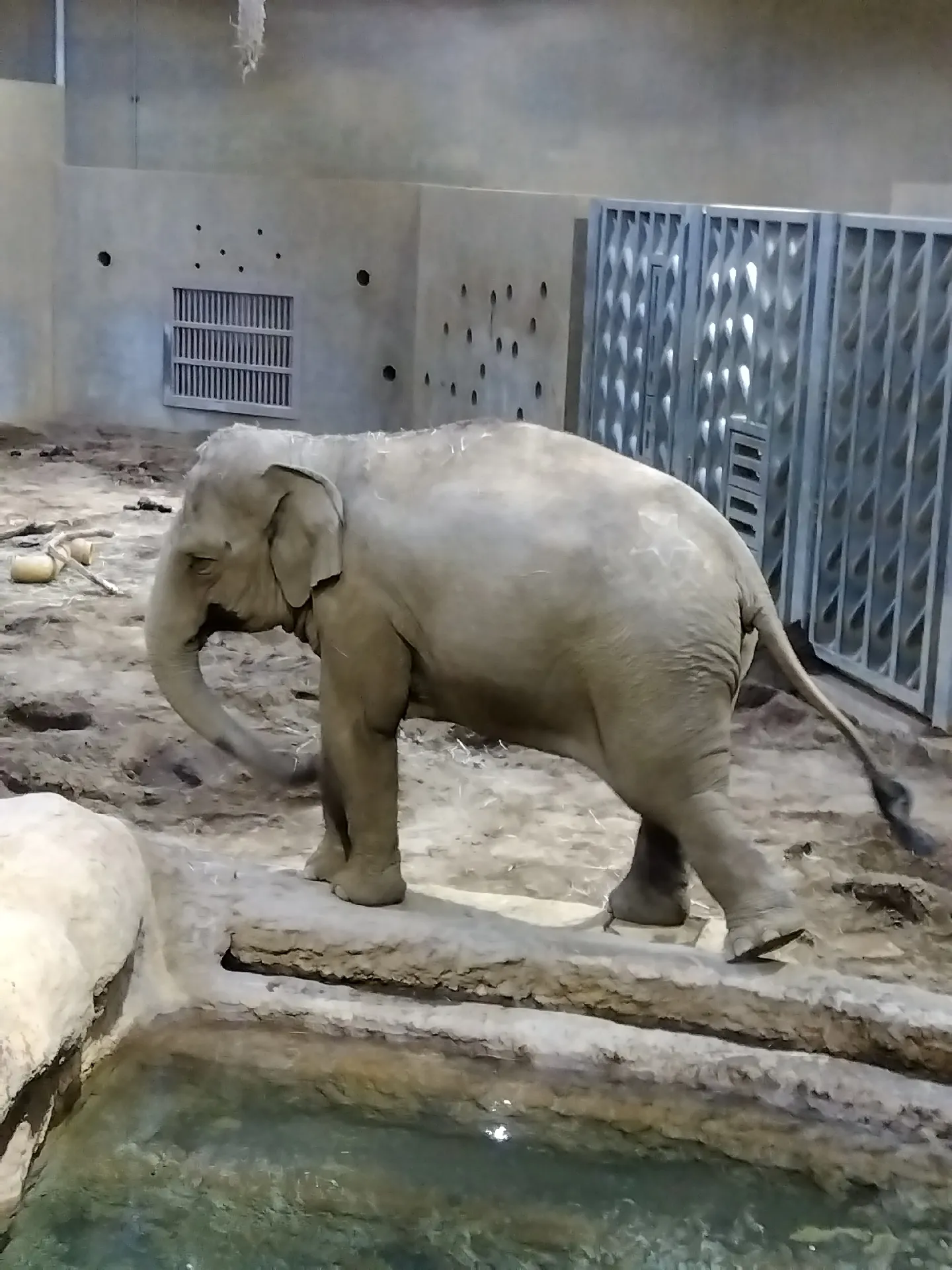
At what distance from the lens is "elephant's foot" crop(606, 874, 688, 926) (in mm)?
3949

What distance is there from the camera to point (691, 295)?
6918 mm

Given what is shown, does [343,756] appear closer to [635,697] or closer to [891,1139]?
[635,697]

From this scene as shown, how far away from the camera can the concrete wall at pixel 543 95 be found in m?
10.0

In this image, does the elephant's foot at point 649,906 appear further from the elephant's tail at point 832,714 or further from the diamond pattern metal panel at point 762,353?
the diamond pattern metal panel at point 762,353

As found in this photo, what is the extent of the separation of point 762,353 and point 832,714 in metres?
3.24

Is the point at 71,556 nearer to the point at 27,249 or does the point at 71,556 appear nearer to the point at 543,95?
the point at 27,249

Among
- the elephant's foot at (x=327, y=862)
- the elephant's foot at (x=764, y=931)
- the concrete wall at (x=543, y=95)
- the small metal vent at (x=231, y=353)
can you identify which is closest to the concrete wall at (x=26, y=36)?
the concrete wall at (x=543, y=95)

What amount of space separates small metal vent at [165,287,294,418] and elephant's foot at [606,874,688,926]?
8008 mm

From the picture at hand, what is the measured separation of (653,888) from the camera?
12.9 feet

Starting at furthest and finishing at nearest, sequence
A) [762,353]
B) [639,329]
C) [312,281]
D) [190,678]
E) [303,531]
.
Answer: [312,281]
[639,329]
[762,353]
[190,678]
[303,531]

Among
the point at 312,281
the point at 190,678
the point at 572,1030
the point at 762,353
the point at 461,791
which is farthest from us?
the point at 312,281

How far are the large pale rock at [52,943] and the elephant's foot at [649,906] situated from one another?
1.15 metres

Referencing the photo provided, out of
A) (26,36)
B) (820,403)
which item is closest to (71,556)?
(820,403)

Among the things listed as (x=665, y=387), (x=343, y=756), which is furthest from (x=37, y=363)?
(x=343, y=756)
